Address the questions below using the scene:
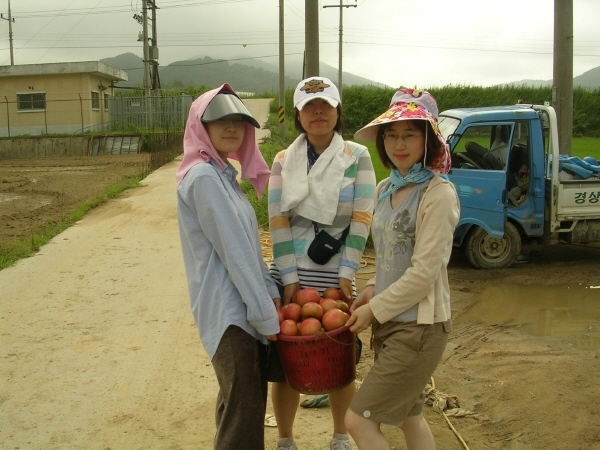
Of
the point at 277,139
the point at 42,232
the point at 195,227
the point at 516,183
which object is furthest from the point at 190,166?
the point at 277,139

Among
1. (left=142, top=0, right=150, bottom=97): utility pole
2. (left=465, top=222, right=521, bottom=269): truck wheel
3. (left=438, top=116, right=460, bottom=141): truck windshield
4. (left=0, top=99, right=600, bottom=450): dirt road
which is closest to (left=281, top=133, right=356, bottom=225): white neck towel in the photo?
(left=0, top=99, right=600, bottom=450): dirt road

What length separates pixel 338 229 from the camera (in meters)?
3.14

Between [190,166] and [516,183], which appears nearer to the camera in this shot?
[190,166]

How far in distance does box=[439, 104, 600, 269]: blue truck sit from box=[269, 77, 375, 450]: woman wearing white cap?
5173mm

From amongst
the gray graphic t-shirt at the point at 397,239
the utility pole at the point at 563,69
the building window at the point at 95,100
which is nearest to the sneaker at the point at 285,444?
the gray graphic t-shirt at the point at 397,239

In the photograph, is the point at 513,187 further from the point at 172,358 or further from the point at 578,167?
the point at 172,358

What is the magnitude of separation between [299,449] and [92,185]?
1267cm

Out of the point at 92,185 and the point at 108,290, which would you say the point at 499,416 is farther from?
the point at 92,185

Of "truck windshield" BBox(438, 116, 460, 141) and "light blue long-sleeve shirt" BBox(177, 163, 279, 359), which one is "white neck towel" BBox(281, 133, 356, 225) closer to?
"light blue long-sleeve shirt" BBox(177, 163, 279, 359)

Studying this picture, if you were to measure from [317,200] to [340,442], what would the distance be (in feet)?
4.22

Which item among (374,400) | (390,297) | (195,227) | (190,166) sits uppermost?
(190,166)

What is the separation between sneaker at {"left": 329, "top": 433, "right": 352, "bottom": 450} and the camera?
3303 millimetres

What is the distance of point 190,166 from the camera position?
2.67 m

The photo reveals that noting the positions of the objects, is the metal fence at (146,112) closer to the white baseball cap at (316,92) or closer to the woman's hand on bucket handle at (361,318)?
the white baseball cap at (316,92)
